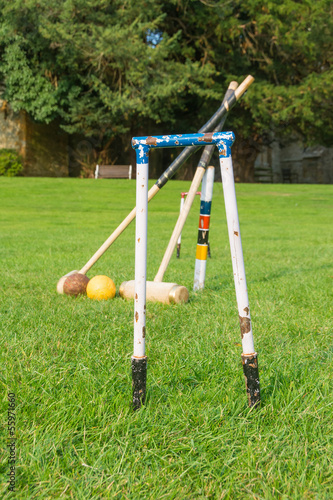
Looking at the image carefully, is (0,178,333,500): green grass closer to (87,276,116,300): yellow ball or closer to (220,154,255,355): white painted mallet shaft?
(87,276,116,300): yellow ball

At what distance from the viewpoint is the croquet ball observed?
3.72 m

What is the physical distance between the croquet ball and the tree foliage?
18.5m

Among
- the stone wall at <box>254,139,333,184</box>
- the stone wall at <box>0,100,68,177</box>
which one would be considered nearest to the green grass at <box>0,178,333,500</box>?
the stone wall at <box>0,100,68,177</box>

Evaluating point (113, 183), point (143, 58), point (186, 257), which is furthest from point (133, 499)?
point (143, 58)

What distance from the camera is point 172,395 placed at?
1882 mm

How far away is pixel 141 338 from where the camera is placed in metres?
1.73

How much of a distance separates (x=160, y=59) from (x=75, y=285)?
19576mm

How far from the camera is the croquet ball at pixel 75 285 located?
3.72 m

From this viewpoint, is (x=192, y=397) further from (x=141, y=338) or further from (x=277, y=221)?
(x=277, y=221)

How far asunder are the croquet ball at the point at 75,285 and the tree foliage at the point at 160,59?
18.5 meters

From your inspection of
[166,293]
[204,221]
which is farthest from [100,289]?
[204,221]

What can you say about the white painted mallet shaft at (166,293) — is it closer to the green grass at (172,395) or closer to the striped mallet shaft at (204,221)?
the green grass at (172,395)

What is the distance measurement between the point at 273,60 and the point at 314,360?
24519 millimetres

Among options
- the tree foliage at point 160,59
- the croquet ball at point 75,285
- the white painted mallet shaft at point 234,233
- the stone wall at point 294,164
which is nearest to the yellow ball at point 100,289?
the croquet ball at point 75,285
